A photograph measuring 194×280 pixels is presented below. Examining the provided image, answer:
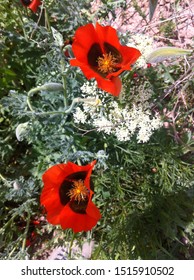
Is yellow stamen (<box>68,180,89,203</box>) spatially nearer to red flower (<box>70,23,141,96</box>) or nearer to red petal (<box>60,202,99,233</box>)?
red petal (<box>60,202,99,233</box>)

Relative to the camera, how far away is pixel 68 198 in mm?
1713

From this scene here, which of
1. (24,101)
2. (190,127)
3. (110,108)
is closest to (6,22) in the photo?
(24,101)

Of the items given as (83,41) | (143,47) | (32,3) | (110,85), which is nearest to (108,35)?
(83,41)

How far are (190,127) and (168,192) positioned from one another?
1.96ft

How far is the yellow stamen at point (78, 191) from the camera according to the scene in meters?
1.67

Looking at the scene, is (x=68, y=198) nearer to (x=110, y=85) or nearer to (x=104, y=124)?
(x=104, y=124)

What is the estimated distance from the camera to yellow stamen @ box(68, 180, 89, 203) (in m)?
1.67

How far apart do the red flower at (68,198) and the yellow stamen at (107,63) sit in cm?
43

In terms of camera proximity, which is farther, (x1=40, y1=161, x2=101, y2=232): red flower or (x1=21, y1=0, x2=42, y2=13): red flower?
(x1=21, y1=0, x2=42, y2=13): red flower

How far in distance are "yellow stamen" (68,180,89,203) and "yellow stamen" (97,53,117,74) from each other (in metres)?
0.53

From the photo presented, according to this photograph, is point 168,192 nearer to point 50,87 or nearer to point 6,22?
point 50,87

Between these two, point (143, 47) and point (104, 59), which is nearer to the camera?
point (104, 59)

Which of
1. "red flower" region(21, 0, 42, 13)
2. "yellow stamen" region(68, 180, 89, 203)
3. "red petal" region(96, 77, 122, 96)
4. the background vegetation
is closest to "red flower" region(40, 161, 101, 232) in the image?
"yellow stamen" region(68, 180, 89, 203)

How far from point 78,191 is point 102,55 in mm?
632
